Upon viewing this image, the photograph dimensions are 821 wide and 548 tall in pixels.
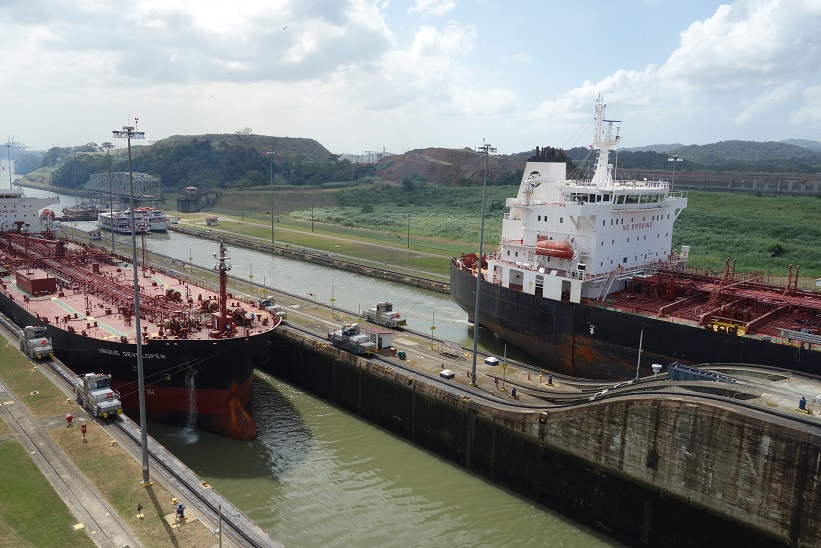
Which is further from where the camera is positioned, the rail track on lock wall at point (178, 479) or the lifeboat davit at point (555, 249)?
the lifeboat davit at point (555, 249)

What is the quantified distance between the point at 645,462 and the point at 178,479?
54.0 feet

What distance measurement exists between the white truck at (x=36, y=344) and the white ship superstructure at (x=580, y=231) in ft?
86.9

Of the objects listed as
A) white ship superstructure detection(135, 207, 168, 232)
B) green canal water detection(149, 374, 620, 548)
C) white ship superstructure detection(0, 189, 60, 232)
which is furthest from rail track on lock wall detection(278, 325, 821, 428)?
white ship superstructure detection(135, 207, 168, 232)

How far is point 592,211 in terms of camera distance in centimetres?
3391

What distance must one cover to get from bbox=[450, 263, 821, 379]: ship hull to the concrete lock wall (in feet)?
27.5

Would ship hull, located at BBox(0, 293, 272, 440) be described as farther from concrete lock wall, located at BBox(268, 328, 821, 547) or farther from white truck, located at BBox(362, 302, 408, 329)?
white truck, located at BBox(362, 302, 408, 329)

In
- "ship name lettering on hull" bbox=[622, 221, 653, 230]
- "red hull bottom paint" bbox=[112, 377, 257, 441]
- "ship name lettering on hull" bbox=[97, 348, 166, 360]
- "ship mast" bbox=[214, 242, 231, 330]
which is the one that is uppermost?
"ship name lettering on hull" bbox=[622, 221, 653, 230]

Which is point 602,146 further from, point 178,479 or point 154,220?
point 154,220

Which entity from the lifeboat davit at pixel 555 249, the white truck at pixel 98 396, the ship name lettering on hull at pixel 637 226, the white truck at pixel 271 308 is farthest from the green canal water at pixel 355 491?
the ship name lettering on hull at pixel 637 226

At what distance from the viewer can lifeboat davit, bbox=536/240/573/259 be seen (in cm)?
3447

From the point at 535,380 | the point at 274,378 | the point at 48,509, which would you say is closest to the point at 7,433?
the point at 48,509

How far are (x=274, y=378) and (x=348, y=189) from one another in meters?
133

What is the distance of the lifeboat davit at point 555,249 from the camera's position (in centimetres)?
3447

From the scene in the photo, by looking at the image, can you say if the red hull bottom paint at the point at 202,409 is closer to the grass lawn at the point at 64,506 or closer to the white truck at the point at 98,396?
the white truck at the point at 98,396
